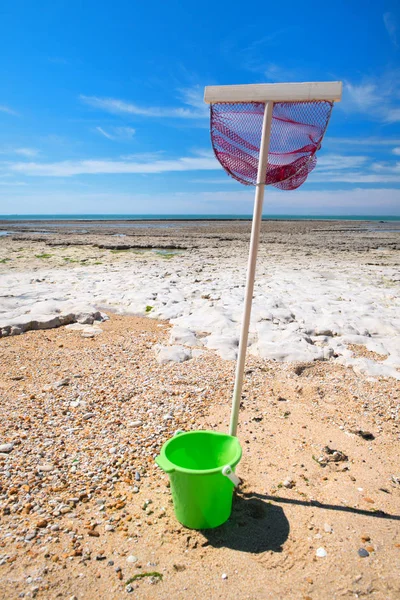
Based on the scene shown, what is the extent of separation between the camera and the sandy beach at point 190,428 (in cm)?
210

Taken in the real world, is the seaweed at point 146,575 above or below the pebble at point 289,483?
below

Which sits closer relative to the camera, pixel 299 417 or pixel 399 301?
pixel 299 417

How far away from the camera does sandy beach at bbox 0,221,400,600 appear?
2100mm

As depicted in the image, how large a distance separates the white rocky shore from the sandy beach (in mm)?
45

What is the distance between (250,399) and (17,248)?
666 inches

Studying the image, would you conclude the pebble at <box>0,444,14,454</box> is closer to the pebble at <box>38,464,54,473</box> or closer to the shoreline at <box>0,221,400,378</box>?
the pebble at <box>38,464,54,473</box>

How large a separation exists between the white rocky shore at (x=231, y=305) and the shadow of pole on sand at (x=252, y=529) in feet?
7.86

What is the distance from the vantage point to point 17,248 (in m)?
17.6

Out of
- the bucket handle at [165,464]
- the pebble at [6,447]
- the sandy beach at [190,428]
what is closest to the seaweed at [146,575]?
the sandy beach at [190,428]

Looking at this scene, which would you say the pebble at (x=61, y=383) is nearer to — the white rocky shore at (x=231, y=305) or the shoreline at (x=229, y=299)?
the white rocky shore at (x=231, y=305)

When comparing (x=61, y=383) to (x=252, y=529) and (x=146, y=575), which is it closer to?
(x=146, y=575)

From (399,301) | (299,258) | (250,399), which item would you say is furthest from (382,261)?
(250,399)

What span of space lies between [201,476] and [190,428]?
1.28m

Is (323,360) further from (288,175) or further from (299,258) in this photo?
(299,258)
